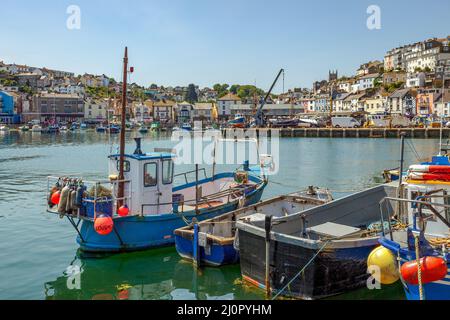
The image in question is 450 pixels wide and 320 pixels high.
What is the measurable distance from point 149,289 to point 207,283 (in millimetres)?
1607

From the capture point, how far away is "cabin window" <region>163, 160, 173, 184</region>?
16.0 meters

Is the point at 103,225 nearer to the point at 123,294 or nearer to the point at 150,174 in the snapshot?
the point at 123,294

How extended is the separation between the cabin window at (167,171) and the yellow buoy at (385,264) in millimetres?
8351

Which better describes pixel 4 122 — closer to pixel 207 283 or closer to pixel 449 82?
pixel 449 82

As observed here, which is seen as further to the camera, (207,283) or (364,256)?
(207,283)

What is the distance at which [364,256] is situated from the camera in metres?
11.6

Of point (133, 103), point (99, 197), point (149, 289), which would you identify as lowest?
point (149, 289)

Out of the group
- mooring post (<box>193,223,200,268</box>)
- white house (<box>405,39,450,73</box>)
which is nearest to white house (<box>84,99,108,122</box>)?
white house (<box>405,39,450,73</box>)

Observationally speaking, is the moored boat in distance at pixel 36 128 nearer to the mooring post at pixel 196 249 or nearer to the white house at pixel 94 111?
the white house at pixel 94 111

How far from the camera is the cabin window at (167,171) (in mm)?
15966

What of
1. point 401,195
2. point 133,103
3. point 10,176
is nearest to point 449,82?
point 133,103

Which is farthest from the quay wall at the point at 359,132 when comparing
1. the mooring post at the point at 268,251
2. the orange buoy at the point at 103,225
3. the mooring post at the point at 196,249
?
the mooring post at the point at 268,251
